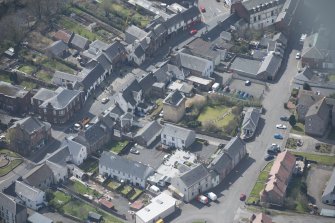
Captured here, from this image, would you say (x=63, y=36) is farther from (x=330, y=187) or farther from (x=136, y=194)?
(x=330, y=187)

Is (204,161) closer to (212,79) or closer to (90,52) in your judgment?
(212,79)

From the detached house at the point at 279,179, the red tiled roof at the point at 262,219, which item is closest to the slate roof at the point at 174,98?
the detached house at the point at 279,179

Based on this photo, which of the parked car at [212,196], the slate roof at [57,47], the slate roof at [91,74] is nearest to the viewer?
the parked car at [212,196]

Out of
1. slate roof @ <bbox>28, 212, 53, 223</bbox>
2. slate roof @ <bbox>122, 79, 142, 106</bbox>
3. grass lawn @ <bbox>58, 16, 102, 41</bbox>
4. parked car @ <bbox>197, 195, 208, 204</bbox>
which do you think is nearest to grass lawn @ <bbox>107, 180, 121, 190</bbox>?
slate roof @ <bbox>28, 212, 53, 223</bbox>

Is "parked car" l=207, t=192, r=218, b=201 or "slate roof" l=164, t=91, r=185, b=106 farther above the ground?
"slate roof" l=164, t=91, r=185, b=106

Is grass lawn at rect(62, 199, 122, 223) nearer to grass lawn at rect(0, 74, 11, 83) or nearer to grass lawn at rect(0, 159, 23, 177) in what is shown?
grass lawn at rect(0, 159, 23, 177)

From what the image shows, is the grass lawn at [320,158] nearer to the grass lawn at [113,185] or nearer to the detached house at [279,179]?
the detached house at [279,179]
